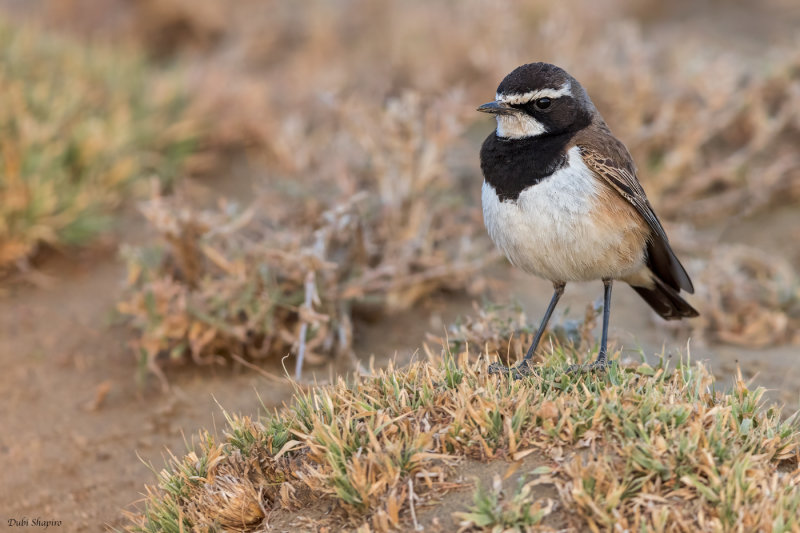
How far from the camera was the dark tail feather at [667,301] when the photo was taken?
479 cm

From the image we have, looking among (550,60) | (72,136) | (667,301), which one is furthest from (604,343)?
(72,136)

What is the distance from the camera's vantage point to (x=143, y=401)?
17.9ft

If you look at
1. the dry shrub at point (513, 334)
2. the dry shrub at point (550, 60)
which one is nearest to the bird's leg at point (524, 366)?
the dry shrub at point (513, 334)

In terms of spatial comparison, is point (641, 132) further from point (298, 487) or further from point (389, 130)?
point (298, 487)

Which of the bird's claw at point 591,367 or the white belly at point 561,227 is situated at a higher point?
the white belly at point 561,227

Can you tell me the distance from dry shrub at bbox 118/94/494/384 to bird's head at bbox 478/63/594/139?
5.25 ft

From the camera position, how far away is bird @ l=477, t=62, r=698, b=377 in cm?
399

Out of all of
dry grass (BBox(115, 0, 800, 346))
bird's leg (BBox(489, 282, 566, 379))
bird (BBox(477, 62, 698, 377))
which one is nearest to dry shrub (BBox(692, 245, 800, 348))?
dry grass (BBox(115, 0, 800, 346))

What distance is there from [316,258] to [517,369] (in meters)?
1.90

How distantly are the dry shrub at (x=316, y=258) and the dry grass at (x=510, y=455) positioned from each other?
1.70m

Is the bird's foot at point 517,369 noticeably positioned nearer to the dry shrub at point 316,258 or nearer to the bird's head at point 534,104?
the bird's head at point 534,104

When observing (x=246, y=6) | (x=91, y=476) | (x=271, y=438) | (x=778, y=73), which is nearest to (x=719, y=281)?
(x=778, y=73)

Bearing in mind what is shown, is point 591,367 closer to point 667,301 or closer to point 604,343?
point 604,343

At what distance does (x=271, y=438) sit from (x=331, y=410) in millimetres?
341
